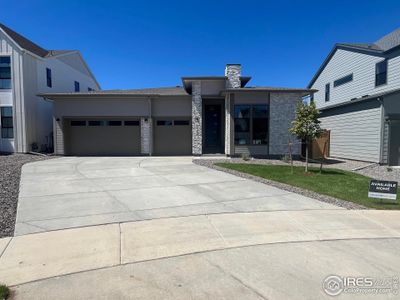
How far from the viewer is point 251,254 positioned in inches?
149

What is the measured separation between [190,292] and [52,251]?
2.21m

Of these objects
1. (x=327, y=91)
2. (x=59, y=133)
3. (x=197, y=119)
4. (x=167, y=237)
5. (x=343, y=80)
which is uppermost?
(x=343, y=80)

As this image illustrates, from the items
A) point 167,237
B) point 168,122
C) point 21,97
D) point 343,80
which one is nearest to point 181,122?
point 168,122

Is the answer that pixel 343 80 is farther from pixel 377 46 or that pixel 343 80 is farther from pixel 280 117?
pixel 280 117

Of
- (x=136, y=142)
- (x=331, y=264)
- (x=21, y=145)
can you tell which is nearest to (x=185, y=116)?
(x=136, y=142)

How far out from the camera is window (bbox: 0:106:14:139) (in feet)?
58.7

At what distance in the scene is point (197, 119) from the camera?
56.1 ft

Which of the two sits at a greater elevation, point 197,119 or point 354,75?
point 354,75

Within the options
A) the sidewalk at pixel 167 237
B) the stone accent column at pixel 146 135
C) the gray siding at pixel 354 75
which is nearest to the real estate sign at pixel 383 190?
the sidewalk at pixel 167 237

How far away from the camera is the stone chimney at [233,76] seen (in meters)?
16.9

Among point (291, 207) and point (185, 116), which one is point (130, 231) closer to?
point (291, 207)

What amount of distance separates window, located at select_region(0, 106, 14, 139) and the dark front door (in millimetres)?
13163

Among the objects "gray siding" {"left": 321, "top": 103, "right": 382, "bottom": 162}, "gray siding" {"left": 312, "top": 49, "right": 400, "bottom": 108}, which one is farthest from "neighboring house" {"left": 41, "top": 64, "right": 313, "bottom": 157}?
"gray siding" {"left": 312, "top": 49, "right": 400, "bottom": 108}

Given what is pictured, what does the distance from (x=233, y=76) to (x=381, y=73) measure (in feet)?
35.4
